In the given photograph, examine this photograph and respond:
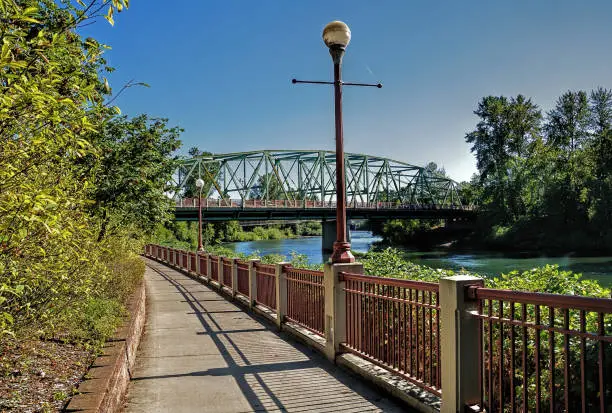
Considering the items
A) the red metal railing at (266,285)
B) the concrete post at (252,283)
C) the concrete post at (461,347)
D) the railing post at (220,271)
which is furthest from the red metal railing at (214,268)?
the concrete post at (461,347)

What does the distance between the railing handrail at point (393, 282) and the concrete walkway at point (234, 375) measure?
1.17 m

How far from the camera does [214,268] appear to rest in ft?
56.0

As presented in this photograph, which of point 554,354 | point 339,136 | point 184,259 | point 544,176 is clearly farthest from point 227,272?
point 544,176

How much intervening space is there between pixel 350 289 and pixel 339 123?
8.53 feet

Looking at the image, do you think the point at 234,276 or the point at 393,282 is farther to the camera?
the point at 234,276

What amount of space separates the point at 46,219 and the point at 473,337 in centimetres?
325

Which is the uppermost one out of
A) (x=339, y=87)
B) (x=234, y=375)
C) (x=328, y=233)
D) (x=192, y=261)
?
(x=339, y=87)

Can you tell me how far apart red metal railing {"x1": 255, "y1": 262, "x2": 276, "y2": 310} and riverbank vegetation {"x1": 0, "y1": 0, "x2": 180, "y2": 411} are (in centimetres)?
280

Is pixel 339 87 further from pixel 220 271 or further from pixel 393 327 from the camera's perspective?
pixel 220 271

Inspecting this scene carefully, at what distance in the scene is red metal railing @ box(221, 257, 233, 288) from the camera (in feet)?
48.1

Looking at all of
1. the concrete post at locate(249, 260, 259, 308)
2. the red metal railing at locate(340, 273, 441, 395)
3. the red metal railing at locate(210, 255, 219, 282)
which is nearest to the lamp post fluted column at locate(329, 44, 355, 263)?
the red metal railing at locate(340, 273, 441, 395)

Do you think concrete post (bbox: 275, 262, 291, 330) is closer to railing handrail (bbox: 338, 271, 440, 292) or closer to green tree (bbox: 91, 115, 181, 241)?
railing handrail (bbox: 338, 271, 440, 292)

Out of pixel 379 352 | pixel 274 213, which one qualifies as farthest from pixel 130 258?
pixel 274 213

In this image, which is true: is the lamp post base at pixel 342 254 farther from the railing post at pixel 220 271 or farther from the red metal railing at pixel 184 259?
the red metal railing at pixel 184 259
